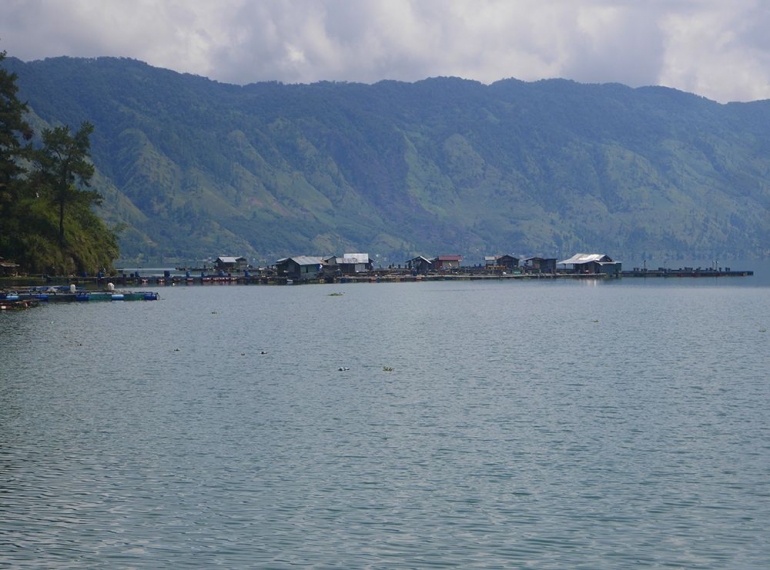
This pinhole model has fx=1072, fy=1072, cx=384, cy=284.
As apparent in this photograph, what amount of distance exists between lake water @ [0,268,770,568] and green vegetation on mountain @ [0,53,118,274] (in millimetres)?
75126

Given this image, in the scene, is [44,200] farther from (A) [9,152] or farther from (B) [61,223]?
(A) [9,152]

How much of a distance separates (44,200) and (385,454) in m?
142

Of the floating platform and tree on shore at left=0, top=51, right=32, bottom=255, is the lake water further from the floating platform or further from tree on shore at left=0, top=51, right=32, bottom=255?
tree on shore at left=0, top=51, right=32, bottom=255

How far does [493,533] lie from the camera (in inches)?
1222

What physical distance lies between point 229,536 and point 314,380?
32247mm

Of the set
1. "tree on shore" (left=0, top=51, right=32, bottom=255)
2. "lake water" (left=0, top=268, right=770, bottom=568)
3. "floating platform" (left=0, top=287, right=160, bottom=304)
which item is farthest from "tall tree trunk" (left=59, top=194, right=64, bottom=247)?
"lake water" (left=0, top=268, right=770, bottom=568)

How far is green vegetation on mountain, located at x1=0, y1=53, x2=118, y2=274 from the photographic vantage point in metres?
152

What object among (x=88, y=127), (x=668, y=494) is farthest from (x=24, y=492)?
(x=88, y=127)

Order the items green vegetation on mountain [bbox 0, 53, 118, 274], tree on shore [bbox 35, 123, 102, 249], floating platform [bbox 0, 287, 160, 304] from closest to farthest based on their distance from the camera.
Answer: floating platform [bbox 0, 287, 160, 304] < green vegetation on mountain [bbox 0, 53, 118, 274] < tree on shore [bbox 35, 123, 102, 249]

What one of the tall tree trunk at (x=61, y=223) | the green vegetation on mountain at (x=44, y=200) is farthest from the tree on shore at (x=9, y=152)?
the tall tree trunk at (x=61, y=223)

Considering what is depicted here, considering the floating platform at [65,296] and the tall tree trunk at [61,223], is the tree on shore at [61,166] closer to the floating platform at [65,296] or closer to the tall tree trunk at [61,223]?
the tall tree trunk at [61,223]

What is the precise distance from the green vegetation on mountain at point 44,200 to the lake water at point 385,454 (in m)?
75.1

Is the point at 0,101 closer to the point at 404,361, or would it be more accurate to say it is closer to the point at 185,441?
the point at 404,361

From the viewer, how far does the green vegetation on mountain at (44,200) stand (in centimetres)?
15162
